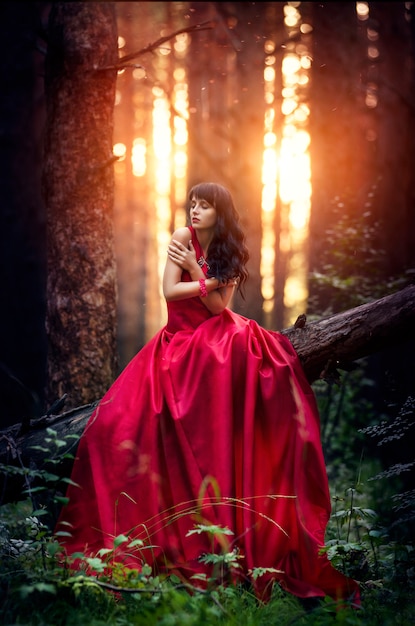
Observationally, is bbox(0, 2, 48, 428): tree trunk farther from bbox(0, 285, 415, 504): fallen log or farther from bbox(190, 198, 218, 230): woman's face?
bbox(190, 198, 218, 230): woman's face

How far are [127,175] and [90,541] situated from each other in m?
15.0

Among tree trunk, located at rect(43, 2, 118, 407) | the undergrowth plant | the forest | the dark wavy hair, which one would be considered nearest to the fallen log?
the forest

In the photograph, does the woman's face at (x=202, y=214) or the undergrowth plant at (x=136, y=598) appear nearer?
the undergrowth plant at (x=136, y=598)

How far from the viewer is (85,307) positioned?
14.5 ft

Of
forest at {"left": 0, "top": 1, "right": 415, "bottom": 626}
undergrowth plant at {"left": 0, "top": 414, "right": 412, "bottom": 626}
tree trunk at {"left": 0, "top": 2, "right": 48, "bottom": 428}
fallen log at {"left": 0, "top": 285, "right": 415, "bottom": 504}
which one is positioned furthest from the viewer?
tree trunk at {"left": 0, "top": 2, "right": 48, "bottom": 428}

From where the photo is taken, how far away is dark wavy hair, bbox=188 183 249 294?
3684 mm

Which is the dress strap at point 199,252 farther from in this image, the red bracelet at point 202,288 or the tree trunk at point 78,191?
the tree trunk at point 78,191

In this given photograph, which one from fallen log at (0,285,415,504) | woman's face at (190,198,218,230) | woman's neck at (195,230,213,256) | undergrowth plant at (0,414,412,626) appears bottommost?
undergrowth plant at (0,414,412,626)

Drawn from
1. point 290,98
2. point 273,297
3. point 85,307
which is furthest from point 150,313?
Result: point 85,307

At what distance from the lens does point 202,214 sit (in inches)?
145

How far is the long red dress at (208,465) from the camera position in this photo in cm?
305

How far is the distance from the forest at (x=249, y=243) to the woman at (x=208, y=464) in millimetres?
155

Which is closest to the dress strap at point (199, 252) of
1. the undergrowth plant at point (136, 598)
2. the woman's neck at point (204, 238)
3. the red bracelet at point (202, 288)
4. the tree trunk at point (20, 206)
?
the woman's neck at point (204, 238)

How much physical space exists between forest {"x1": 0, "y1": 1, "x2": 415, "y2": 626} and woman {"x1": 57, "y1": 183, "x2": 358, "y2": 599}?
155 millimetres
